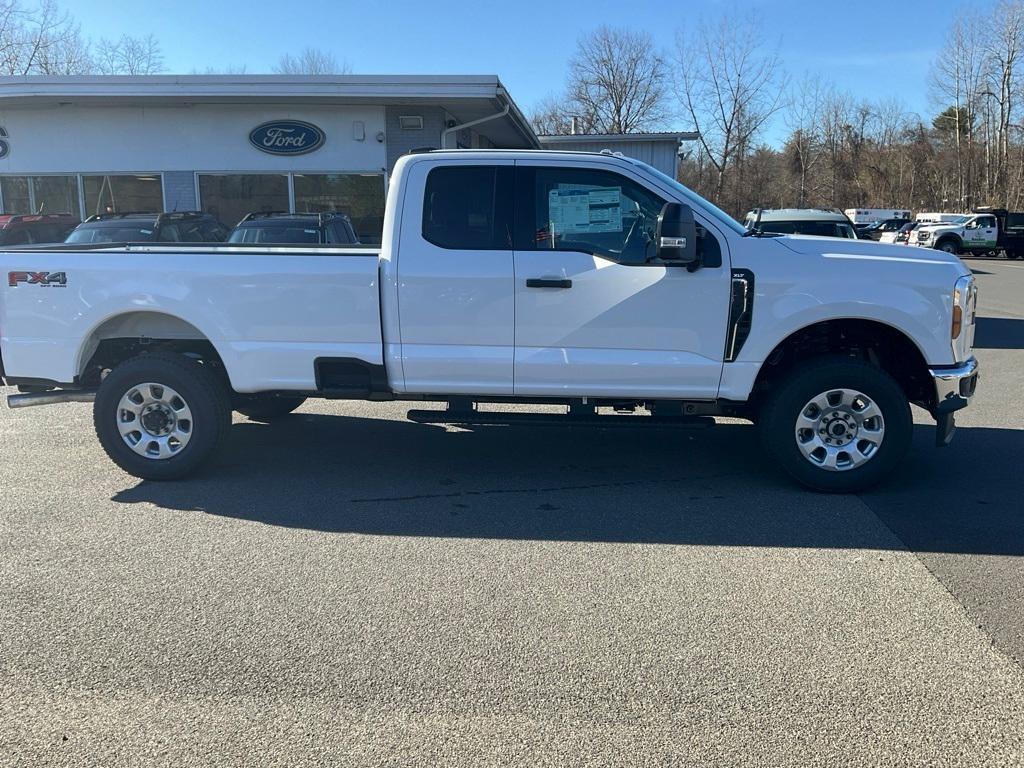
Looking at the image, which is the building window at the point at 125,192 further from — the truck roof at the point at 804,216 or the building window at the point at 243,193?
the truck roof at the point at 804,216

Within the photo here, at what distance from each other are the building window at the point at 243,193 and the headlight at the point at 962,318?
48.5 ft

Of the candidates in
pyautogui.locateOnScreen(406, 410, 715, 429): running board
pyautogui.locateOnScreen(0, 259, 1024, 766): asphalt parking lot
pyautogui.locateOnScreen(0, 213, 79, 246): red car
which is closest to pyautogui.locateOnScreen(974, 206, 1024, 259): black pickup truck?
pyautogui.locateOnScreen(0, 259, 1024, 766): asphalt parking lot

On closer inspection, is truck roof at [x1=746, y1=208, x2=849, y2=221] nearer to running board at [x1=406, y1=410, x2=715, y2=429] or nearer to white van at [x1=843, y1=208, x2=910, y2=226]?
running board at [x1=406, y1=410, x2=715, y2=429]

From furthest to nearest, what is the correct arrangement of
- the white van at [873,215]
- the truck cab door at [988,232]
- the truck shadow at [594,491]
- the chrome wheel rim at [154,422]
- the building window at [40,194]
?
the white van at [873,215]
the truck cab door at [988,232]
the building window at [40,194]
the chrome wheel rim at [154,422]
the truck shadow at [594,491]

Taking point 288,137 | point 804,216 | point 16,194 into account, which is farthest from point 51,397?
point 16,194

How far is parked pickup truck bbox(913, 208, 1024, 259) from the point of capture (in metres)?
36.7

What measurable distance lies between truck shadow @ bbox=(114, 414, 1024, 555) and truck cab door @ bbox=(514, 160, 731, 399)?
2.43ft

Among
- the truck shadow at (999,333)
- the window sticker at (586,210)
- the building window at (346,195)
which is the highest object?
the building window at (346,195)

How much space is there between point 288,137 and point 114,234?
257 inches

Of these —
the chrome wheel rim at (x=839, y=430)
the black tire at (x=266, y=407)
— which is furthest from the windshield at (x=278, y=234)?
the chrome wheel rim at (x=839, y=430)

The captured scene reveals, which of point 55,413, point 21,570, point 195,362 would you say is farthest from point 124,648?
point 55,413

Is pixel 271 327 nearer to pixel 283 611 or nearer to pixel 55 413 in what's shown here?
pixel 283 611

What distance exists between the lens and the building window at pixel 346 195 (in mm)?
17375

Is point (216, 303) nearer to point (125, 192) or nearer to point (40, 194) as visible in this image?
point (125, 192)
